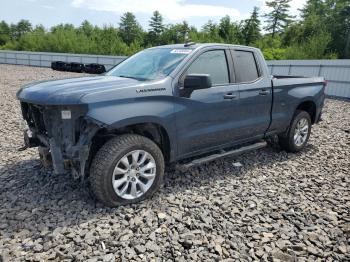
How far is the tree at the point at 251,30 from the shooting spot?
4917 centimetres

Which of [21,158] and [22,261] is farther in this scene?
[21,158]

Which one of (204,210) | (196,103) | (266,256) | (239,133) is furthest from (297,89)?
(266,256)

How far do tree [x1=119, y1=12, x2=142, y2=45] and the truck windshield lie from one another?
5781 centimetres

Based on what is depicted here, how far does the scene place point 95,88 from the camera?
3.36 meters

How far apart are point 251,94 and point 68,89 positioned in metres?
2.61

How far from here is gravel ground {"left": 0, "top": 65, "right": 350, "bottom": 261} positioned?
9.59 ft

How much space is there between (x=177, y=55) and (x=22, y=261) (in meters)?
2.92

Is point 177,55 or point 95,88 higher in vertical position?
point 177,55

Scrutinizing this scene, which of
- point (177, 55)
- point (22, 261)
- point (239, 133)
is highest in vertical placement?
point (177, 55)

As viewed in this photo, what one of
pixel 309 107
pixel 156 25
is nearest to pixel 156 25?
pixel 156 25

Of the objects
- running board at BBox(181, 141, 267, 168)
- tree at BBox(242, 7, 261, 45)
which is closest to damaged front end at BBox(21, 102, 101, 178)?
running board at BBox(181, 141, 267, 168)

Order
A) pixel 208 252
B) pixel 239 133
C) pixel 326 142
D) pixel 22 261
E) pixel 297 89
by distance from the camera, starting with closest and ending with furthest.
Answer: pixel 22 261, pixel 208 252, pixel 239 133, pixel 297 89, pixel 326 142

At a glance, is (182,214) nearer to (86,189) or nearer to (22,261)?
(86,189)

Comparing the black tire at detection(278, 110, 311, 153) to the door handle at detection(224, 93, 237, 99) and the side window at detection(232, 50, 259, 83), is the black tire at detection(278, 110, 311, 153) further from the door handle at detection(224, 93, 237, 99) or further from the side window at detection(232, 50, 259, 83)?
the door handle at detection(224, 93, 237, 99)
